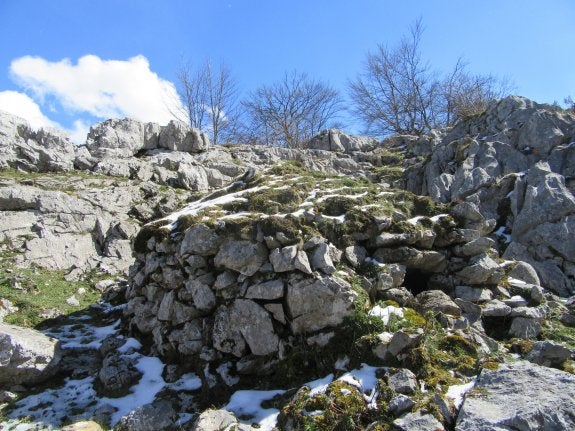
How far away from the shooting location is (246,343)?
750 cm

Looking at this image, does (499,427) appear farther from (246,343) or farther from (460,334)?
(246,343)

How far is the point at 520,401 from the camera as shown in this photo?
5.07 m

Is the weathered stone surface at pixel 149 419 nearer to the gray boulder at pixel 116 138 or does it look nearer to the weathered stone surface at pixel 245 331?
the weathered stone surface at pixel 245 331

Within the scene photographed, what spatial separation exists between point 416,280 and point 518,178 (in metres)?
9.10

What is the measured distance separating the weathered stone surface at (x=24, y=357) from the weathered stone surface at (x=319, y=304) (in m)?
4.89

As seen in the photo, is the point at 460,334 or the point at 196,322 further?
the point at 196,322

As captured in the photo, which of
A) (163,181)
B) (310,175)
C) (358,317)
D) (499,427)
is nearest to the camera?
(499,427)

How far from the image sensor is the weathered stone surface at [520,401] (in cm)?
477

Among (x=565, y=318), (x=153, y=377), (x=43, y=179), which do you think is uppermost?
(x=43, y=179)

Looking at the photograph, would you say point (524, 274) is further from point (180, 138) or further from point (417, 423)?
point (180, 138)

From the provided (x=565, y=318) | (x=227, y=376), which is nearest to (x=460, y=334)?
(x=565, y=318)

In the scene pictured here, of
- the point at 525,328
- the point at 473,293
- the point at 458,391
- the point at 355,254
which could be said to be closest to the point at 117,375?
the point at 355,254

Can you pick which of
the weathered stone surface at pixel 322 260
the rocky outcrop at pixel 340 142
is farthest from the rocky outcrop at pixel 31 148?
the rocky outcrop at pixel 340 142

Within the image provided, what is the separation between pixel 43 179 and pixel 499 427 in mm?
18996
